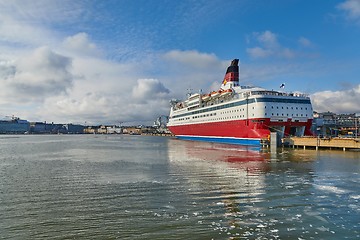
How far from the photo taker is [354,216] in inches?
444

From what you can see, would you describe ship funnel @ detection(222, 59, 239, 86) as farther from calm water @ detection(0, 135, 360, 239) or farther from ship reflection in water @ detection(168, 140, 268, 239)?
calm water @ detection(0, 135, 360, 239)

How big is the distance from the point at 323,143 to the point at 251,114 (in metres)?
12.9

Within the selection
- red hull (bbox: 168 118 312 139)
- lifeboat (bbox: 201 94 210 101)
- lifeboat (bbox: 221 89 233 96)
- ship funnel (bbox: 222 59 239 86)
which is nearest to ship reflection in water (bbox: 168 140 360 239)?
red hull (bbox: 168 118 312 139)

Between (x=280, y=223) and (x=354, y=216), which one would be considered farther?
(x=354, y=216)

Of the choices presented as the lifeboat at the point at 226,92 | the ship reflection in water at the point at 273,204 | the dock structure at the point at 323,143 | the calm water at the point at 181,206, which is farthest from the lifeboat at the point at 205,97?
the calm water at the point at 181,206

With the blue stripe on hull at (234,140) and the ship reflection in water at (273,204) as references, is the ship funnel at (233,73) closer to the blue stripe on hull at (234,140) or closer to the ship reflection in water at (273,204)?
the blue stripe on hull at (234,140)

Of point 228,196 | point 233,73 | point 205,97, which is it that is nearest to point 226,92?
point 233,73

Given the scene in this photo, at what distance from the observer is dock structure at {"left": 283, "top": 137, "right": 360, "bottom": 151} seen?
135 feet

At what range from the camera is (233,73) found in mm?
72750

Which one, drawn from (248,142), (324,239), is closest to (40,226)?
(324,239)

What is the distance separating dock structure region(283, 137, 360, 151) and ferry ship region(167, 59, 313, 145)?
3340 mm

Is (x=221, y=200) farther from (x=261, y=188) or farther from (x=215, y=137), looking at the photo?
(x=215, y=137)

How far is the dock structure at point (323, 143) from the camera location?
41.2m

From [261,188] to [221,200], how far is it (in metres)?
3.89
